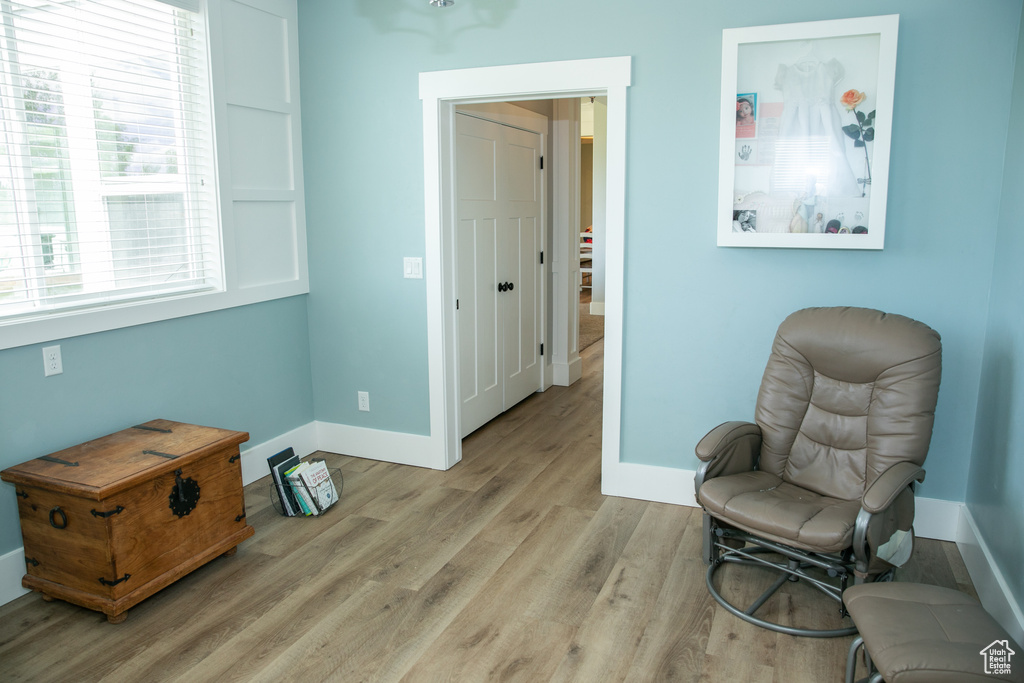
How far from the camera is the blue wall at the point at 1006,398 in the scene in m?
2.36

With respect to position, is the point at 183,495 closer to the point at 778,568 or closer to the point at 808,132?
the point at 778,568

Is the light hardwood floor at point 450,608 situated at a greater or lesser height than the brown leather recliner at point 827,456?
lesser

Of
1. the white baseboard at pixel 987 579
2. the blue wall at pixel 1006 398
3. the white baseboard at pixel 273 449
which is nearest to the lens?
the white baseboard at pixel 987 579

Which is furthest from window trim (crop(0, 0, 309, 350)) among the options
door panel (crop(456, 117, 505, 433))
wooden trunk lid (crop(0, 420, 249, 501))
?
door panel (crop(456, 117, 505, 433))

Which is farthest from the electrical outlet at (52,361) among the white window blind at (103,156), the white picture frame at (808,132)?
the white picture frame at (808,132)

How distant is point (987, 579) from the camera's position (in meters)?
2.56

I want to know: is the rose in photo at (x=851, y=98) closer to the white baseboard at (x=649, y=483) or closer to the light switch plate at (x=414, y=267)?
the white baseboard at (x=649, y=483)

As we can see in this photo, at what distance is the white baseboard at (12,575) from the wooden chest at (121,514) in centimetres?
5

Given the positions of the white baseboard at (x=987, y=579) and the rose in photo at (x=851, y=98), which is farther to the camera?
the rose in photo at (x=851, y=98)

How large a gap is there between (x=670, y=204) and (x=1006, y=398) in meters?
1.49

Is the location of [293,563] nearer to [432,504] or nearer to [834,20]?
[432,504]

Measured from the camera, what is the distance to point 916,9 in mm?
2807

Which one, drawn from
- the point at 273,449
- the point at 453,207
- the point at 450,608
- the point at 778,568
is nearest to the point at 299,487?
the point at 273,449

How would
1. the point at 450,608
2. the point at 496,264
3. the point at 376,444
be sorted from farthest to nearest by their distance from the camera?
the point at 496,264
the point at 376,444
the point at 450,608
